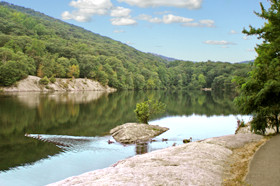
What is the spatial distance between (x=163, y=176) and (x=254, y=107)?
43.7 feet

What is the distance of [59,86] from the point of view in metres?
136

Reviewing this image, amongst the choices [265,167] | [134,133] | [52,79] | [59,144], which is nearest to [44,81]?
→ [52,79]

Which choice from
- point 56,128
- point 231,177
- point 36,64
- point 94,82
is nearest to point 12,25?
point 36,64

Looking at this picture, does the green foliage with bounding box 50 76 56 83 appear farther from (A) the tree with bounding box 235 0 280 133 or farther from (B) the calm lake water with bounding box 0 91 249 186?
(A) the tree with bounding box 235 0 280 133

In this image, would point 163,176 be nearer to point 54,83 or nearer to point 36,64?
point 54,83

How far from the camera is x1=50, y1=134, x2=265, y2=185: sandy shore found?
450 inches

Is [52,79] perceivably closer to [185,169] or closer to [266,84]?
[266,84]

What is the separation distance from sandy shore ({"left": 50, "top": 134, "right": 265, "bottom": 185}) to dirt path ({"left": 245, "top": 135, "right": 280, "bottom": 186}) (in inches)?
17.2

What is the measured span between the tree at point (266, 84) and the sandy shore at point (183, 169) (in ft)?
13.4

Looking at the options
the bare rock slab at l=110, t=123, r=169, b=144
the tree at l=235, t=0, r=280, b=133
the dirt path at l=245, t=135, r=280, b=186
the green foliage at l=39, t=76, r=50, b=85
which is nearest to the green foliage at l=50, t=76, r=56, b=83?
the green foliage at l=39, t=76, r=50, b=85

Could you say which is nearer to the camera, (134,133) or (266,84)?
(266,84)

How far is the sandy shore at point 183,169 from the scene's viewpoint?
450 inches

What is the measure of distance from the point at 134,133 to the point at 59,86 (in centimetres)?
11155

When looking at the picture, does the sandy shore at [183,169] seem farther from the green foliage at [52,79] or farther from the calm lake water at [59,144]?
the green foliage at [52,79]
